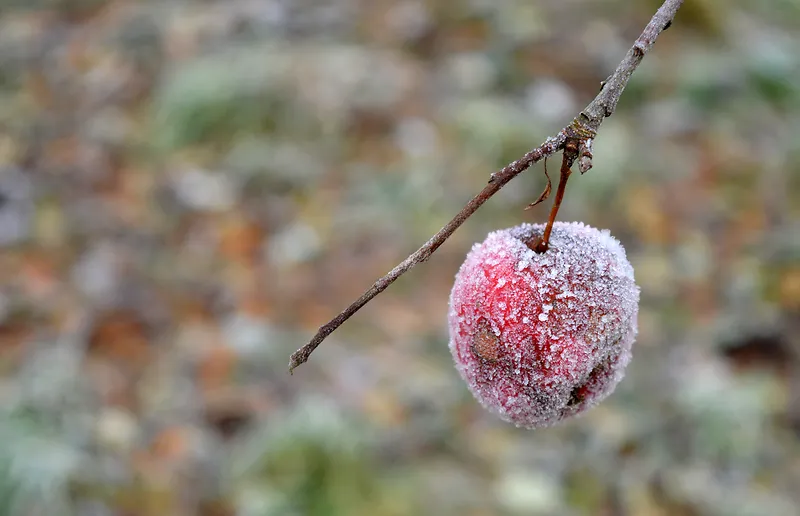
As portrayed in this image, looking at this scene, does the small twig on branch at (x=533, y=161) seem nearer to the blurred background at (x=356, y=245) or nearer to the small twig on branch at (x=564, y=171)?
the small twig on branch at (x=564, y=171)

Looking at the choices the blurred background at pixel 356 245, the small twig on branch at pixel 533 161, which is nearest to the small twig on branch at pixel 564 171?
the small twig on branch at pixel 533 161

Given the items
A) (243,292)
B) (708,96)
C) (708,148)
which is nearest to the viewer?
(243,292)

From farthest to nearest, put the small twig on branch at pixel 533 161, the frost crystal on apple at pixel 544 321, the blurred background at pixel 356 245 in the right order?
the blurred background at pixel 356 245, the frost crystal on apple at pixel 544 321, the small twig on branch at pixel 533 161

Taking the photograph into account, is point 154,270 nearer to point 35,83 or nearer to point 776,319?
point 35,83

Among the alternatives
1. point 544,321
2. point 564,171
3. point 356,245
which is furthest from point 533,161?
point 356,245

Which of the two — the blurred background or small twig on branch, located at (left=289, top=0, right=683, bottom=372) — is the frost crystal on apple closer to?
small twig on branch, located at (left=289, top=0, right=683, bottom=372)

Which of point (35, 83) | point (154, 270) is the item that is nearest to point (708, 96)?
point (154, 270)
